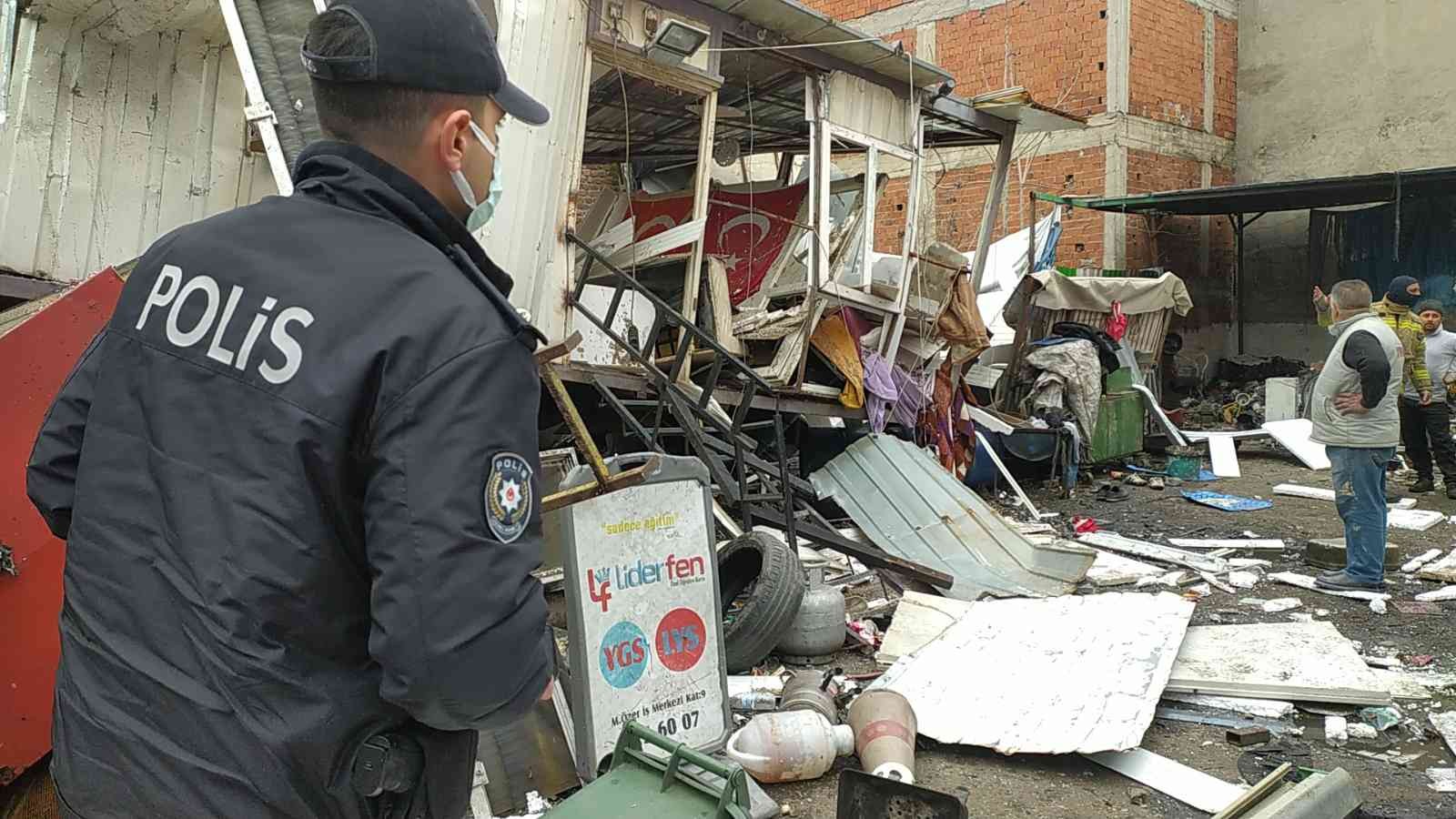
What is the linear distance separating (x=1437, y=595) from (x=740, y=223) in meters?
5.61

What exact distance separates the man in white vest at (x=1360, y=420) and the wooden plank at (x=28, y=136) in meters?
6.74

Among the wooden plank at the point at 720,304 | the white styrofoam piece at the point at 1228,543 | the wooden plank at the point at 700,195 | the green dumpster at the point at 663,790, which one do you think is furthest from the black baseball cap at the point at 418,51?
the white styrofoam piece at the point at 1228,543

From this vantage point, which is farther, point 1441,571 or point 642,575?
point 1441,571

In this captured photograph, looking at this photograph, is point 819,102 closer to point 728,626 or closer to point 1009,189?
point 728,626

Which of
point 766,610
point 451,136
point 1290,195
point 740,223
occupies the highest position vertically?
point 1290,195

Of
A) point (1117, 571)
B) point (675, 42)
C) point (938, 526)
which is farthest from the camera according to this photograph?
→ point (938, 526)

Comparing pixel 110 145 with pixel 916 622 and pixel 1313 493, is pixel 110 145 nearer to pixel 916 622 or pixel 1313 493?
pixel 916 622

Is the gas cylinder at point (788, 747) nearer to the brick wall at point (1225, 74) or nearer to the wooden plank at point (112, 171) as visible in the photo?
the wooden plank at point (112, 171)

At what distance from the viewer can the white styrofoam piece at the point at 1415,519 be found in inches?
298

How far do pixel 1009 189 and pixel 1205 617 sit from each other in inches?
447

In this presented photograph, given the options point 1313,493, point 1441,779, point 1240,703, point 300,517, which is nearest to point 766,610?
point 1240,703

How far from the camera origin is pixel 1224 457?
10.5 metres

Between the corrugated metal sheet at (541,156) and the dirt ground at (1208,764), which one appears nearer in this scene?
the dirt ground at (1208,764)

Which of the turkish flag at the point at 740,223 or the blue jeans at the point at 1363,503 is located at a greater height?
the turkish flag at the point at 740,223
